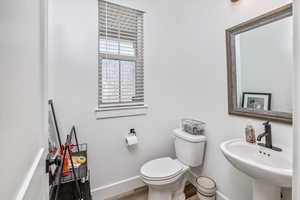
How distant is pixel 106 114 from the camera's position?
1698 mm

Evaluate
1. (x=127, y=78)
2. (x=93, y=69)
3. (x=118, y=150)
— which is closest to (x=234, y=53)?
(x=127, y=78)

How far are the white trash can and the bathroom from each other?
55mm

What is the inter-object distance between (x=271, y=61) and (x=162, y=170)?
4.62ft

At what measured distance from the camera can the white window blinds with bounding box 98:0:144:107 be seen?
66.5 inches

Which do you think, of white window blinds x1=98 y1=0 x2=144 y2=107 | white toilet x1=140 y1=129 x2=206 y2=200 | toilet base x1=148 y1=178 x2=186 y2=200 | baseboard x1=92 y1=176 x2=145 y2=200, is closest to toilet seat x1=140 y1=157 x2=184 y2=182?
white toilet x1=140 y1=129 x2=206 y2=200

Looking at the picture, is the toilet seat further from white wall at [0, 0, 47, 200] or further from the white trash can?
white wall at [0, 0, 47, 200]

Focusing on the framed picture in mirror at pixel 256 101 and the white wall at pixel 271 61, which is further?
the framed picture in mirror at pixel 256 101

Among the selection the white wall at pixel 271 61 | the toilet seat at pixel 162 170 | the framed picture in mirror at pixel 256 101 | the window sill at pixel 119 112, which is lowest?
the toilet seat at pixel 162 170

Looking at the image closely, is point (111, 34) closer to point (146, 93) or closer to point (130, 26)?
point (130, 26)

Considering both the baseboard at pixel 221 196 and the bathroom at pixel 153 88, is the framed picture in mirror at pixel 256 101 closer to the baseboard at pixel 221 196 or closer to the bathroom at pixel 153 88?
the bathroom at pixel 153 88

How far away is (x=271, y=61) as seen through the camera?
3.94ft

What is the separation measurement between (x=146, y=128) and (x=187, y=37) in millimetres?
1312

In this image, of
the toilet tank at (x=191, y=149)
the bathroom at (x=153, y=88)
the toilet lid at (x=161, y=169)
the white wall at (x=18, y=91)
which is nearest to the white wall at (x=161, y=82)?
the bathroom at (x=153, y=88)

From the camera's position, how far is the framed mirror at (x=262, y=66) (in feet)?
3.62
